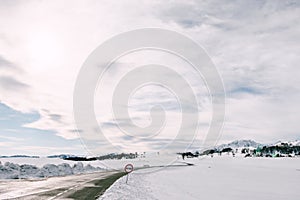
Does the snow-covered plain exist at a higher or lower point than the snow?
lower

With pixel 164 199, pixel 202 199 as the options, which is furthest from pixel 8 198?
pixel 202 199

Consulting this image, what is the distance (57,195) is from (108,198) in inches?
133

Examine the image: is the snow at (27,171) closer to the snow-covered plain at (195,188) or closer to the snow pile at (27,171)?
the snow pile at (27,171)

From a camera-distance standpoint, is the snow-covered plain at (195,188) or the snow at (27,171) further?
the snow at (27,171)


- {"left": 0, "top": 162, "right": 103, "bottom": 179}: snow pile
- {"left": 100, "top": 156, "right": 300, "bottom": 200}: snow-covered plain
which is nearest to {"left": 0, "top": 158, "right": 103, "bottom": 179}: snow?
{"left": 0, "top": 162, "right": 103, "bottom": 179}: snow pile

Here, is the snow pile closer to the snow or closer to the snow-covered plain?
the snow

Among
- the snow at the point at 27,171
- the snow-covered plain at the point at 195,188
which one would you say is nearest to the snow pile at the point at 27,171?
the snow at the point at 27,171

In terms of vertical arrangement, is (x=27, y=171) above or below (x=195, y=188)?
above

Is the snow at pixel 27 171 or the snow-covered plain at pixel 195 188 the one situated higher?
the snow at pixel 27 171

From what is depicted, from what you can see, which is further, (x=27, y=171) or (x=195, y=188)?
(x=27, y=171)

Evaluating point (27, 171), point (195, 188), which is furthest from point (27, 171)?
point (195, 188)

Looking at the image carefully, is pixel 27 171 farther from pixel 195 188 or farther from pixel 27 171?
pixel 195 188

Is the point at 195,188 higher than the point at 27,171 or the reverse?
the reverse

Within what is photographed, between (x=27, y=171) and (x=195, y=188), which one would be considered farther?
(x=27, y=171)
